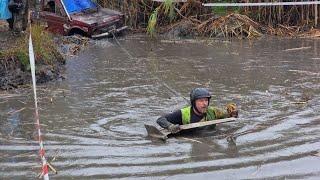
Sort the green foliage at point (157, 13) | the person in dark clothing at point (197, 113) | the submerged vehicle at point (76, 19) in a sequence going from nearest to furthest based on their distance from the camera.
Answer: the person in dark clothing at point (197, 113), the submerged vehicle at point (76, 19), the green foliage at point (157, 13)

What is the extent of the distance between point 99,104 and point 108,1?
12533 millimetres

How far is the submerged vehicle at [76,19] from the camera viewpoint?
19062mm

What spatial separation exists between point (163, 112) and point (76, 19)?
33.4ft

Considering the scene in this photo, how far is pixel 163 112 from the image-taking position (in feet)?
31.4

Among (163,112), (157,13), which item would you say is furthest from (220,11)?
(163,112)

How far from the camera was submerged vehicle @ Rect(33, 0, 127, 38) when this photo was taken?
1906cm

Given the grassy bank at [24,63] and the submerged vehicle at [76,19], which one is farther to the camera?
the submerged vehicle at [76,19]

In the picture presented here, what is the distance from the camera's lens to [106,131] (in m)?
8.23

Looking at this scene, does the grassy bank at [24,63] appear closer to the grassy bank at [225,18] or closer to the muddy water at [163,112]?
the muddy water at [163,112]

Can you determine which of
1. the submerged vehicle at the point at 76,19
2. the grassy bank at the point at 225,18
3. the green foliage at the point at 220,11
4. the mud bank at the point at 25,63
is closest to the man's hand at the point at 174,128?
the mud bank at the point at 25,63

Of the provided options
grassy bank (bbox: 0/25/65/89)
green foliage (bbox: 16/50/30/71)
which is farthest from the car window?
green foliage (bbox: 16/50/30/71)

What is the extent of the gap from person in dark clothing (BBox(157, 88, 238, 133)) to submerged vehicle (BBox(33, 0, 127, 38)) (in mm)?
11241

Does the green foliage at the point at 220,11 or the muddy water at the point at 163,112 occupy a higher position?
the green foliage at the point at 220,11

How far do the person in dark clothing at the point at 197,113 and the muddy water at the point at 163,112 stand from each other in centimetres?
22
